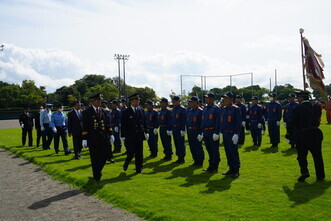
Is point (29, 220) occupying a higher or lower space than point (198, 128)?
lower

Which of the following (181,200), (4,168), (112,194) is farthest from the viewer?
(4,168)

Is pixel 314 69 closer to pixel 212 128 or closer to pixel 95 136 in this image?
pixel 212 128

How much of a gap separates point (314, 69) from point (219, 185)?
14581 millimetres

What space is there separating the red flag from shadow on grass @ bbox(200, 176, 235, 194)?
12.0 meters

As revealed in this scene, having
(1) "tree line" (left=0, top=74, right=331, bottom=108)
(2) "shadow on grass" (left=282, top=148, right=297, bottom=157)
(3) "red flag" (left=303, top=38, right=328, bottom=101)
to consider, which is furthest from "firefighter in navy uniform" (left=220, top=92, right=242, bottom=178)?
(1) "tree line" (left=0, top=74, right=331, bottom=108)

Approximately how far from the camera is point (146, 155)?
574 inches

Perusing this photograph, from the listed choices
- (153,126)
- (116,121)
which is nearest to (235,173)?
(153,126)

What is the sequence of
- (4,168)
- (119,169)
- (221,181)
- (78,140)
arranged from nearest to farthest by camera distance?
1. (221,181)
2. (119,169)
3. (4,168)
4. (78,140)

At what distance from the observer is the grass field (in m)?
6.07

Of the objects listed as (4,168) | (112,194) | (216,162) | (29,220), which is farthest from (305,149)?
(4,168)

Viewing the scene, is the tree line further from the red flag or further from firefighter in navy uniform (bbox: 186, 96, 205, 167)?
firefighter in navy uniform (bbox: 186, 96, 205, 167)

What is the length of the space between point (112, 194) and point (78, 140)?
664 centimetres

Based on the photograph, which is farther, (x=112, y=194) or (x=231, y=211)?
(x=112, y=194)

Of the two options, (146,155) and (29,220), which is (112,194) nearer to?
(29,220)
